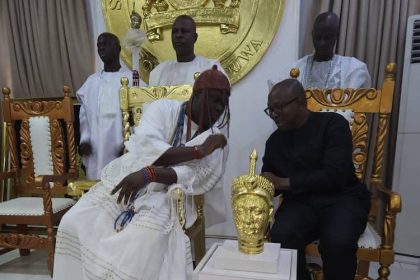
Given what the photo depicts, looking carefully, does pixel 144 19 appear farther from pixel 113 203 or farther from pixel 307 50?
pixel 113 203

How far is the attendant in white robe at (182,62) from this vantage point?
7.53 feet

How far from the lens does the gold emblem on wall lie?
2.62m

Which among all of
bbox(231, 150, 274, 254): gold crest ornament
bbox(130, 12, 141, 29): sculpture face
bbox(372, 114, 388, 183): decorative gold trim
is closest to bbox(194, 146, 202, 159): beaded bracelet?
bbox(231, 150, 274, 254): gold crest ornament

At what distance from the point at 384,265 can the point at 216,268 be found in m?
0.93

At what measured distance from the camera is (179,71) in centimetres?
244

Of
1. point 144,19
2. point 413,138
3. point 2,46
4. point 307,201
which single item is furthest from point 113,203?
point 2,46

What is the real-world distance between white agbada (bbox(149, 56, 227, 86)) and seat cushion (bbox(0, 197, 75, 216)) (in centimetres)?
107

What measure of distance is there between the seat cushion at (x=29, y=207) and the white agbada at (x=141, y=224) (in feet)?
2.38

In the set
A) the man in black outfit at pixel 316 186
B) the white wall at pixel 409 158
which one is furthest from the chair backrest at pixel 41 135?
the white wall at pixel 409 158

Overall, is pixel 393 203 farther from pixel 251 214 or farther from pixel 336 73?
pixel 336 73

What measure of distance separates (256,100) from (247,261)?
185 cm

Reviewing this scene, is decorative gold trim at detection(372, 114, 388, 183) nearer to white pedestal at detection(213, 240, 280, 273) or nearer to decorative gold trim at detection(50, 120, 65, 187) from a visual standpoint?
white pedestal at detection(213, 240, 280, 273)

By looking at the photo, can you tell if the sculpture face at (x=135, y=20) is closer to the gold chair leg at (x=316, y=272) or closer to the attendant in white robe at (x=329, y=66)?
the attendant in white robe at (x=329, y=66)

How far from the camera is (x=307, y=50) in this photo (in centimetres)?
262
